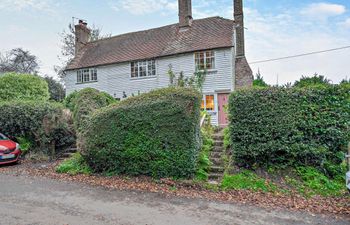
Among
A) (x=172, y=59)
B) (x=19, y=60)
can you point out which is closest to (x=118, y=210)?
(x=172, y=59)

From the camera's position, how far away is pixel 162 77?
1739cm

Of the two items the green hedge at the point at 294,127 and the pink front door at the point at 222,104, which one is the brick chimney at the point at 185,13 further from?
the green hedge at the point at 294,127

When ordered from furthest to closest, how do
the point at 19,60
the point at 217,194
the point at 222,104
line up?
the point at 19,60, the point at 222,104, the point at 217,194

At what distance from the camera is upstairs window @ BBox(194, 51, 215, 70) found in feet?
51.7

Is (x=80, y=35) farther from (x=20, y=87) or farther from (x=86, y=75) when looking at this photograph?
(x=20, y=87)

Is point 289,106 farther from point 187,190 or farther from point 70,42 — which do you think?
point 70,42

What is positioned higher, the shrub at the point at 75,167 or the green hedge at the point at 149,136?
the green hedge at the point at 149,136

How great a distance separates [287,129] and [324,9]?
848cm

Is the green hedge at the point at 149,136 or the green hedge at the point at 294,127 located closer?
the green hedge at the point at 294,127

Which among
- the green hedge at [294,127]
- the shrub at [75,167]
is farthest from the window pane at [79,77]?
the green hedge at [294,127]

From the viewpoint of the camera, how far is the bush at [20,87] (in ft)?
52.9

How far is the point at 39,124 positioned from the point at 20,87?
723cm

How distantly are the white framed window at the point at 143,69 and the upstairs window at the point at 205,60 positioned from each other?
3506 millimetres

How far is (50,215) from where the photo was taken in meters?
4.74
